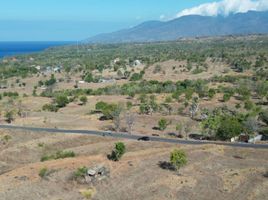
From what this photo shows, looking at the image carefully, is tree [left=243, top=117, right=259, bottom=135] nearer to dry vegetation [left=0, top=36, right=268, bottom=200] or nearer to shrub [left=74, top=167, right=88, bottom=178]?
dry vegetation [left=0, top=36, right=268, bottom=200]

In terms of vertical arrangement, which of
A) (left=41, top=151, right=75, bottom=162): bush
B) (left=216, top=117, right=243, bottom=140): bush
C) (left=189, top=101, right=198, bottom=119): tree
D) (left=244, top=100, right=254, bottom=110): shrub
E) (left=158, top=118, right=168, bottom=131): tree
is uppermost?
(left=41, top=151, right=75, bottom=162): bush

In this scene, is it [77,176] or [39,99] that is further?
[39,99]

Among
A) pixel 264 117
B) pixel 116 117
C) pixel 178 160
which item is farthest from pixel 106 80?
pixel 178 160

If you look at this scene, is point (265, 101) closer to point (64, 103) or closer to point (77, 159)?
point (64, 103)

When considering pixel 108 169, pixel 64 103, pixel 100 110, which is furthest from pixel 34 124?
pixel 108 169

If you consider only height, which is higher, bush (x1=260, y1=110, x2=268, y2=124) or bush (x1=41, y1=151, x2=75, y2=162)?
bush (x1=41, y1=151, x2=75, y2=162)

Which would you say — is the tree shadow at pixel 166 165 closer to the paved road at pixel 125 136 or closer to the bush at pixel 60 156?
the bush at pixel 60 156

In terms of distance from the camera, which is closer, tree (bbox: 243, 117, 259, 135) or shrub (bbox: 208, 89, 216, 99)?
tree (bbox: 243, 117, 259, 135)

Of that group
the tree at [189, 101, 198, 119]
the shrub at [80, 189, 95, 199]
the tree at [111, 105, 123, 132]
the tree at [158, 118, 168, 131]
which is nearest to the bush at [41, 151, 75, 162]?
the shrub at [80, 189, 95, 199]

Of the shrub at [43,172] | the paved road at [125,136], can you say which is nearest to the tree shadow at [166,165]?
the shrub at [43,172]
